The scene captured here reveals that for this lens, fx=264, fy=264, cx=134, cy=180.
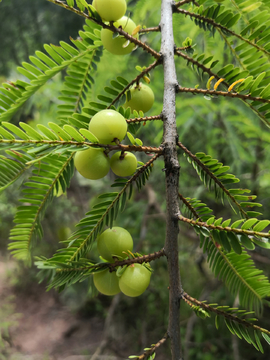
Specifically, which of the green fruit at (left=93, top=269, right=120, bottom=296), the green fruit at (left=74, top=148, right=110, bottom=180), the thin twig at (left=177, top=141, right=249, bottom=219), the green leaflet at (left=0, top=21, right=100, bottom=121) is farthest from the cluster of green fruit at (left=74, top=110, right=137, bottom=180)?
the green leaflet at (left=0, top=21, right=100, bottom=121)

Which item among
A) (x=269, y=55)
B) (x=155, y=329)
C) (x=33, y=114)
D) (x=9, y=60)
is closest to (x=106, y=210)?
(x=269, y=55)

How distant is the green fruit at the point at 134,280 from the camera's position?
22.8 inches

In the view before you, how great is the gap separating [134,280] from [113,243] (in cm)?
10

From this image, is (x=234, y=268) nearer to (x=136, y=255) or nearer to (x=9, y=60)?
(x=136, y=255)

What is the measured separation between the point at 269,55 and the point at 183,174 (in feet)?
6.41

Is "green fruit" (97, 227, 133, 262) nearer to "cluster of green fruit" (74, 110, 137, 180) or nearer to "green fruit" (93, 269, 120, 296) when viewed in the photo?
"green fruit" (93, 269, 120, 296)

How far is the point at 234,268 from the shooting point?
→ 2.17 ft

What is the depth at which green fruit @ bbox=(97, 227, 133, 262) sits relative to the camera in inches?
24.6

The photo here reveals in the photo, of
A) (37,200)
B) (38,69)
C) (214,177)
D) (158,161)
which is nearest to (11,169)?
(37,200)

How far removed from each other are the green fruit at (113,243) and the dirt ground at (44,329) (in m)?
3.41

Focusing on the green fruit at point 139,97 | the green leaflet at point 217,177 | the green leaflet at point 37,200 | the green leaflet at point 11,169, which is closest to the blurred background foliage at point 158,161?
the green leaflet at point 217,177

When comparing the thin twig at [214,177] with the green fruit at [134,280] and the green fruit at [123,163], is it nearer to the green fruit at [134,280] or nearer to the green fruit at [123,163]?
the green fruit at [123,163]

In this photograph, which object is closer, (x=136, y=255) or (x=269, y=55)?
(x=136, y=255)

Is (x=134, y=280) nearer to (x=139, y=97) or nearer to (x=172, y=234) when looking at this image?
(x=172, y=234)
